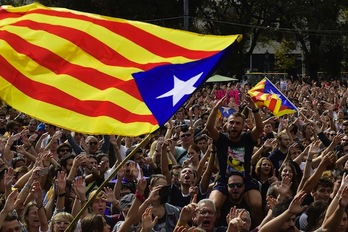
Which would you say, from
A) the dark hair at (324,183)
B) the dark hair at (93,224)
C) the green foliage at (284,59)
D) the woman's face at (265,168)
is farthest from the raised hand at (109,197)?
the green foliage at (284,59)

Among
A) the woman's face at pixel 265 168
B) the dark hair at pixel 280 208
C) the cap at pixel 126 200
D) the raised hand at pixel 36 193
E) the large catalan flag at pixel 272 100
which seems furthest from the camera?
the large catalan flag at pixel 272 100

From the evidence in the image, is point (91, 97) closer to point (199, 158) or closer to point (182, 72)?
point (182, 72)

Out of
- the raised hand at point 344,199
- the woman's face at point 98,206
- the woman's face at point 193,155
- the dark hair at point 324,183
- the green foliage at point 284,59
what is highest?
the raised hand at point 344,199

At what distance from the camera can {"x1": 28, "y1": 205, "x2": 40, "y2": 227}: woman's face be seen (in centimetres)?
776

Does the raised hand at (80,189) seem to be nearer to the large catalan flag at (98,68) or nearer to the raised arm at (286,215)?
the large catalan flag at (98,68)

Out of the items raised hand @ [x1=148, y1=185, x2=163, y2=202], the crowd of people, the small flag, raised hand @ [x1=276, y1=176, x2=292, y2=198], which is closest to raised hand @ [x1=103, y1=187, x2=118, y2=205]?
the crowd of people

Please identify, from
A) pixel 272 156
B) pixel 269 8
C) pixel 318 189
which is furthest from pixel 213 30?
pixel 318 189

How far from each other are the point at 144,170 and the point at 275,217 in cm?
464

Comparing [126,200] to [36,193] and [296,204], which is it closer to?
[36,193]

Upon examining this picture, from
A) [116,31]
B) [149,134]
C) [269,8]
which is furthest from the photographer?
[269,8]

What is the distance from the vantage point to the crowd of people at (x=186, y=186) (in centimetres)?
715

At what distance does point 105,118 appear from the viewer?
714cm

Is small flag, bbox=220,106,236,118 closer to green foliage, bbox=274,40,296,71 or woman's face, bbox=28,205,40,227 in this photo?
woman's face, bbox=28,205,40,227

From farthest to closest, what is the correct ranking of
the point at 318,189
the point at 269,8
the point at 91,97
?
the point at 269,8 < the point at 318,189 < the point at 91,97
